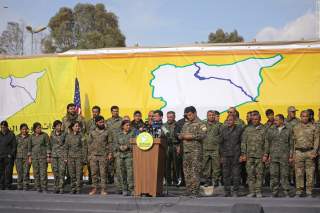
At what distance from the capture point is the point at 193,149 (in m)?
8.62

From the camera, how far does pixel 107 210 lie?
7738mm

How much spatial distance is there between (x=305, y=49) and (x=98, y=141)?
4990mm

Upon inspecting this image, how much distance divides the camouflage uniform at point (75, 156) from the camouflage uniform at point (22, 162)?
1.21m

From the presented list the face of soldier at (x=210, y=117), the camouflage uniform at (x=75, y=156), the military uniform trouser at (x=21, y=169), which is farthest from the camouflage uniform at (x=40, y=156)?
the face of soldier at (x=210, y=117)

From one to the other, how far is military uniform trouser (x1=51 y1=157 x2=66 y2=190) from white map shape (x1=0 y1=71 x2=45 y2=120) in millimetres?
2654

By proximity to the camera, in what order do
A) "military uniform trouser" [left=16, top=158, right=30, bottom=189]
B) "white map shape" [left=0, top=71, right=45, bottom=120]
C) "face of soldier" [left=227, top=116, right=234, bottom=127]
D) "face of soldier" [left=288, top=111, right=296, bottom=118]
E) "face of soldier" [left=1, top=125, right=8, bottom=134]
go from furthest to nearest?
1. "white map shape" [left=0, top=71, right=45, bottom=120]
2. "face of soldier" [left=1, top=125, right=8, bottom=134]
3. "military uniform trouser" [left=16, top=158, right=30, bottom=189]
4. "face of soldier" [left=288, top=111, right=296, bottom=118]
5. "face of soldier" [left=227, top=116, right=234, bottom=127]

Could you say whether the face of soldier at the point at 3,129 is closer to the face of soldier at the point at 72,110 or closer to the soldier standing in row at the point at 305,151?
the face of soldier at the point at 72,110

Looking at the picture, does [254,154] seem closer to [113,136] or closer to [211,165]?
[211,165]

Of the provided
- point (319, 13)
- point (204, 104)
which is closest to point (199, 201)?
point (204, 104)

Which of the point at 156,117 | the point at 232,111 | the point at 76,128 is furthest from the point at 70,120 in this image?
the point at 232,111

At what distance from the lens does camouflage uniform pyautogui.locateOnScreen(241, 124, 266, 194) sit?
8.79 m

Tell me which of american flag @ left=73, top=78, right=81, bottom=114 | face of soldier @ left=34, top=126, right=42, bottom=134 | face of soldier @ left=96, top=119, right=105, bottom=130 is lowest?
face of soldier @ left=34, top=126, right=42, bottom=134

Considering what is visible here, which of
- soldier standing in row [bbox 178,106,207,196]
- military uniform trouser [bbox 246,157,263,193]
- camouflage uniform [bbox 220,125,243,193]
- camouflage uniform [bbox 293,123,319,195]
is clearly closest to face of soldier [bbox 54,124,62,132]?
soldier standing in row [bbox 178,106,207,196]

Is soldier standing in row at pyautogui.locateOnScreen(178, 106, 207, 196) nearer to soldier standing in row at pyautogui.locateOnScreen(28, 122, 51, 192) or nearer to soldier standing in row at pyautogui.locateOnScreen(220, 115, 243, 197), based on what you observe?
soldier standing in row at pyautogui.locateOnScreen(220, 115, 243, 197)
